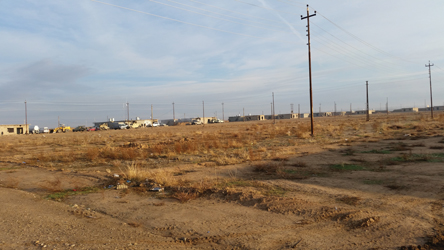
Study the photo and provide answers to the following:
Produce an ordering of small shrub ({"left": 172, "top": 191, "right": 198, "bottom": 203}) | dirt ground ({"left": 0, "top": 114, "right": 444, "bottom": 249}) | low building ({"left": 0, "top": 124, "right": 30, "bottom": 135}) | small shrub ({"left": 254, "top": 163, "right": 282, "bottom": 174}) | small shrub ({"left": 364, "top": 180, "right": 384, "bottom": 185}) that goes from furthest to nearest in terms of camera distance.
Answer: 1. low building ({"left": 0, "top": 124, "right": 30, "bottom": 135})
2. small shrub ({"left": 254, "top": 163, "right": 282, "bottom": 174})
3. small shrub ({"left": 364, "top": 180, "right": 384, "bottom": 185})
4. small shrub ({"left": 172, "top": 191, "right": 198, "bottom": 203})
5. dirt ground ({"left": 0, "top": 114, "right": 444, "bottom": 249})

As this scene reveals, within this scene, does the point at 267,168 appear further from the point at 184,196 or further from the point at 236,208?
the point at 236,208

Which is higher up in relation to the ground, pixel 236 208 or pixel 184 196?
pixel 184 196

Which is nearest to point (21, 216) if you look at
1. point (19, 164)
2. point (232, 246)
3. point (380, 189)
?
point (232, 246)

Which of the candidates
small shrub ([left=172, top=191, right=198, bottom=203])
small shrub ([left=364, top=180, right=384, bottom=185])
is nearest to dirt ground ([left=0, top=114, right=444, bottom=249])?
small shrub ([left=172, top=191, right=198, bottom=203])

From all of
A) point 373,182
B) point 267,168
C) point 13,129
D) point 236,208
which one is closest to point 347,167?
point 373,182

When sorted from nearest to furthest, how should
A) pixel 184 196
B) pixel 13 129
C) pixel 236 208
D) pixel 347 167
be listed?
pixel 236 208 < pixel 184 196 < pixel 347 167 < pixel 13 129

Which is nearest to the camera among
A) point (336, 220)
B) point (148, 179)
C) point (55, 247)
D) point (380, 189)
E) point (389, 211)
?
point (55, 247)

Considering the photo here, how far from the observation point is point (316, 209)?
724 centimetres

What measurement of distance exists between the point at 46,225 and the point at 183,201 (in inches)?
131

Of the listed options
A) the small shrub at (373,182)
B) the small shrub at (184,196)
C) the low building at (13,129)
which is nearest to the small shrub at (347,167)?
the small shrub at (373,182)

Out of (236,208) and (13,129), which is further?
(13,129)

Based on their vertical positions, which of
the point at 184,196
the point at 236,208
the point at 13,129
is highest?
the point at 13,129

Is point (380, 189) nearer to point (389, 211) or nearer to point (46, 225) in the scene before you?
point (389, 211)

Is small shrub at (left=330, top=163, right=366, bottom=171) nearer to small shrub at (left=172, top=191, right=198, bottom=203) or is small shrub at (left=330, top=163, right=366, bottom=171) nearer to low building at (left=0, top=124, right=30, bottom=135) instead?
small shrub at (left=172, top=191, right=198, bottom=203)
